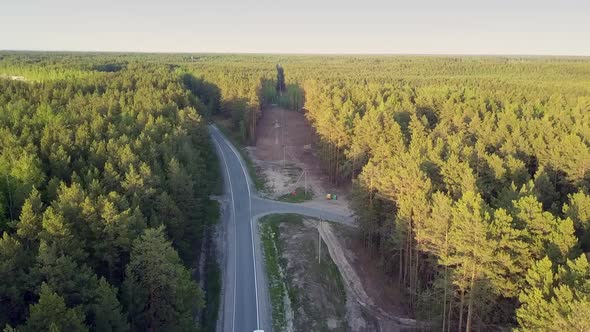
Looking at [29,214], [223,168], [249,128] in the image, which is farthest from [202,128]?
[29,214]

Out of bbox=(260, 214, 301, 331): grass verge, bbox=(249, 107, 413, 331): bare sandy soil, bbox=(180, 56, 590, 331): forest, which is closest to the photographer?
bbox=(180, 56, 590, 331): forest

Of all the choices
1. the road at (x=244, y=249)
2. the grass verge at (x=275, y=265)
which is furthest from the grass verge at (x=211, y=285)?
the grass verge at (x=275, y=265)

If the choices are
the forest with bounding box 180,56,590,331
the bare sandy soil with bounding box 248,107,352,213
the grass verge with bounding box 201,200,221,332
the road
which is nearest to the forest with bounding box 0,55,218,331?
the grass verge with bounding box 201,200,221,332

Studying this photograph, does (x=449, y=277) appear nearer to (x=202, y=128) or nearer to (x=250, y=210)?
(x=250, y=210)

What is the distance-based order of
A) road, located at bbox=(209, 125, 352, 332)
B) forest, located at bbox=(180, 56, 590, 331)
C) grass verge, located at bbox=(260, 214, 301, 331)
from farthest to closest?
grass verge, located at bbox=(260, 214, 301, 331) < road, located at bbox=(209, 125, 352, 332) < forest, located at bbox=(180, 56, 590, 331)

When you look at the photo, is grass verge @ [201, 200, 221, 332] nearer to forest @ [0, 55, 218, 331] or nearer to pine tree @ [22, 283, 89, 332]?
forest @ [0, 55, 218, 331]

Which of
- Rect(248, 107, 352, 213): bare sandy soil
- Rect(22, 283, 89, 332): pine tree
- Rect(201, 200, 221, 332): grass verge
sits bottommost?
Rect(201, 200, 221, 332): grass verge

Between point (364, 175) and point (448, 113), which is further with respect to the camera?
point (448, 113)
